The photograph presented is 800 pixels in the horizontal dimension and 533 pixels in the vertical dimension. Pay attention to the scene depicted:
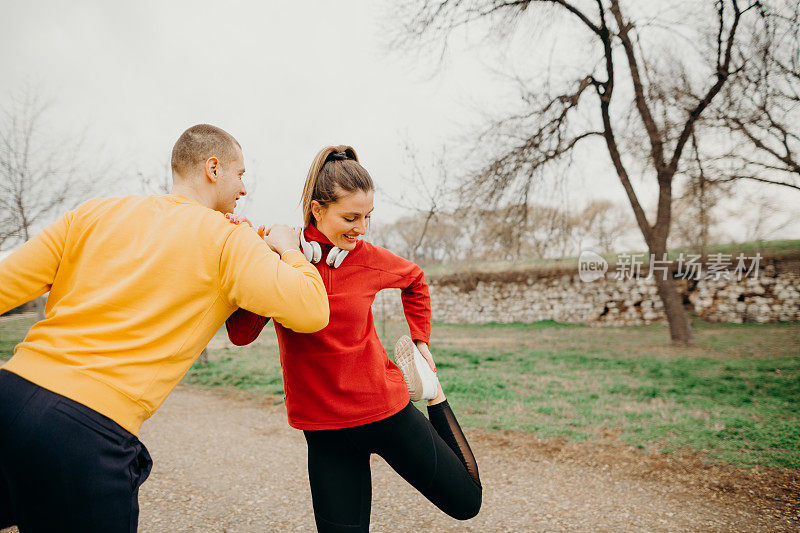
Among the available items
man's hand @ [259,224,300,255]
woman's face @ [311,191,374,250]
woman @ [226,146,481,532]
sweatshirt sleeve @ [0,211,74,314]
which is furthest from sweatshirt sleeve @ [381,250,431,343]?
sweatshirt sleeve @ [0,211,74,314]

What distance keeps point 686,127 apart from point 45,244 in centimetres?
1230

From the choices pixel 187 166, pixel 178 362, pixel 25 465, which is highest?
pixel 187 166

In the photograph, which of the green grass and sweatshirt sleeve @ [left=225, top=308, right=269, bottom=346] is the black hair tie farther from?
the green grass

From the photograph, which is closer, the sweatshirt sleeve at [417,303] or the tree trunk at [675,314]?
the sweatshirt sleeve at [417,303]

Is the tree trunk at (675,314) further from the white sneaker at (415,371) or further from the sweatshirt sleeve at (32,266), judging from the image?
the sweatshirt sleeve at (32,266)

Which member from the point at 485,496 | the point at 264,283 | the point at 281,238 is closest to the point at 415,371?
the point at 281,238

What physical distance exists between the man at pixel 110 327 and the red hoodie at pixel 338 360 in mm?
386

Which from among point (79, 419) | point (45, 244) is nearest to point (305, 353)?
point (79, 419)

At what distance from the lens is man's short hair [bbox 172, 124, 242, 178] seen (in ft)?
5.32

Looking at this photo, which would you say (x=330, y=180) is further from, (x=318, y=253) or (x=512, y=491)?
(x=512, y=491)

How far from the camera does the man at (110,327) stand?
3.80 ft

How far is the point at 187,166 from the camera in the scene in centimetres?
162

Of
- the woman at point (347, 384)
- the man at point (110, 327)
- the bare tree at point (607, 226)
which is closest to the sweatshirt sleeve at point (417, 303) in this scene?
the woman at point (347, 384)

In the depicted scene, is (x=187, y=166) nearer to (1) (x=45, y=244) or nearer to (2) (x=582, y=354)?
(1) (x=45, y=244)
